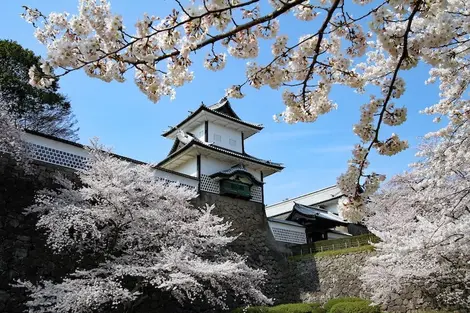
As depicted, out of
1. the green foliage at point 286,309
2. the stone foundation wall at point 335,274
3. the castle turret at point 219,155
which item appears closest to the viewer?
the green foliage at point 286,309

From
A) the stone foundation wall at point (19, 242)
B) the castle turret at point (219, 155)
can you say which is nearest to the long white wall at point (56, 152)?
the stone foundation wall at point (19, 242)

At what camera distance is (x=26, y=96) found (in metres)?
16.2

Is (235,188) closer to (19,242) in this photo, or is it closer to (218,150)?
(218,150)

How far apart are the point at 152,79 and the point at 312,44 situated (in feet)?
4.49

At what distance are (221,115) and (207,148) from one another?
1970mm

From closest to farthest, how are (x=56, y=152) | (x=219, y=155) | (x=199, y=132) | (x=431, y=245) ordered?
(x=431, y=245), (x=56, y=152), (x=219, y=155), (x=199, y=132)

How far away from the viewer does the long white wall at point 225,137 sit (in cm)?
1483

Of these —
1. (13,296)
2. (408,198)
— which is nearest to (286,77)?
(13,296)

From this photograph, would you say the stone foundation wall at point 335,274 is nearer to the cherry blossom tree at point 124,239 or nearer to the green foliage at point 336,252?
the green foliage at point 336,252

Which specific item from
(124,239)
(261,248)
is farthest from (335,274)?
(124,239)

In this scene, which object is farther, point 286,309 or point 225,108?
point 225,108

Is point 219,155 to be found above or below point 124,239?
above

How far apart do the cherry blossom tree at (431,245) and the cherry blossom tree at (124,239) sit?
143 inches

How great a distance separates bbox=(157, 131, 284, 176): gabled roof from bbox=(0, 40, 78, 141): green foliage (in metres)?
5.00
